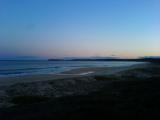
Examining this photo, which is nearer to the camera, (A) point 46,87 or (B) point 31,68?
(A) point 46,87

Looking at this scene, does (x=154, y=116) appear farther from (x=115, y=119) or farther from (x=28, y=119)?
(x=28, y=119)

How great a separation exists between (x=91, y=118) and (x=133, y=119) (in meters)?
1.42

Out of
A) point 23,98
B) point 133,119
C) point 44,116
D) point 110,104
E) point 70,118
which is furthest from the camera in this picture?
point 23,98

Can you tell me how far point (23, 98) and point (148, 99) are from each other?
27.1 ft

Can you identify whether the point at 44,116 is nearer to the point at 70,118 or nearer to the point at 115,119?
the point at 70,118

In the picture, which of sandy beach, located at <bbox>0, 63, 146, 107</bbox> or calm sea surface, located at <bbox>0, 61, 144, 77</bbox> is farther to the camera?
calm sea surface, located at <bbox>0, 61, 144, 77</bbox>

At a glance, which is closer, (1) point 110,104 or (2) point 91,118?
(2) point 91,118

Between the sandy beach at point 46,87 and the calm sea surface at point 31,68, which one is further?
the calm sea surface at point 31,68

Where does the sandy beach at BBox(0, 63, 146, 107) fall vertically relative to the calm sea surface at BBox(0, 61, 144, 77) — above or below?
above

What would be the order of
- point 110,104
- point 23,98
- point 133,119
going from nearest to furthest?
point 133,119 < point 110,104 < point 23,98

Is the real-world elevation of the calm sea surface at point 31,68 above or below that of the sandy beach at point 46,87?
below

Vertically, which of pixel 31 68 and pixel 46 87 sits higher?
pixel 46 87

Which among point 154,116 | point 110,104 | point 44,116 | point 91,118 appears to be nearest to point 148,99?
point 110,104

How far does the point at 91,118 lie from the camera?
923cm
